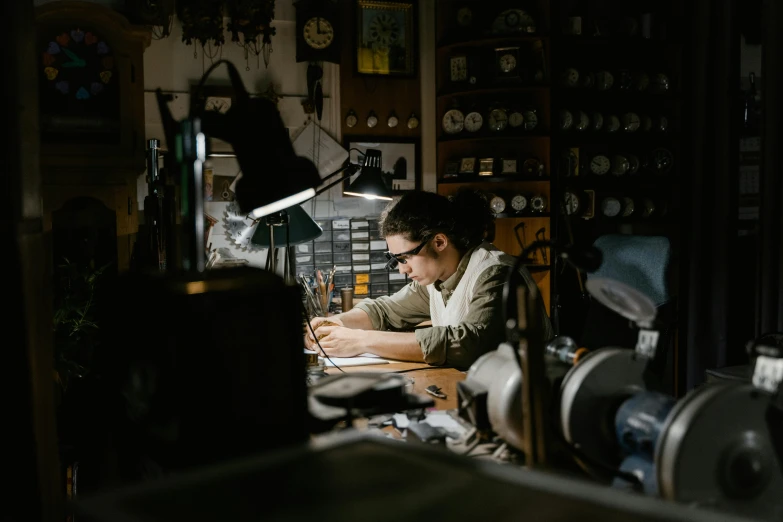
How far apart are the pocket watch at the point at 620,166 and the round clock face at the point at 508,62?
87 cm

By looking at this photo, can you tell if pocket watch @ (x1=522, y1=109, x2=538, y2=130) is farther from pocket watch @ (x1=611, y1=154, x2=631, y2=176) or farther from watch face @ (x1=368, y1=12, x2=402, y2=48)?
watch face @ (x1=368, y1=12, x2=402, y2=48)

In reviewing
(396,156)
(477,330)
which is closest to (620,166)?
(396,156)

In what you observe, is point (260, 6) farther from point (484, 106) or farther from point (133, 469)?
point (133, 469)

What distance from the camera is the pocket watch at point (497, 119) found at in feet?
13.7

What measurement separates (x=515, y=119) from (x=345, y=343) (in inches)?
85.5

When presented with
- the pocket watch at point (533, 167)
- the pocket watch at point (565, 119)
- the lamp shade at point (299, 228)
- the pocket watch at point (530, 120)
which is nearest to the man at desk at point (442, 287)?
the lamp shade at point (299, 228)

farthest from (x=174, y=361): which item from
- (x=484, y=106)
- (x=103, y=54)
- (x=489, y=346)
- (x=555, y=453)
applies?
(x=484, y=106)

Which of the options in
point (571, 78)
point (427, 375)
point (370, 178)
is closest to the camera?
point (427, 375)

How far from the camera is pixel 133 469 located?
109 centimetres

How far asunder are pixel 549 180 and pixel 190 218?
11.2ft

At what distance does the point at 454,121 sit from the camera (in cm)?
427

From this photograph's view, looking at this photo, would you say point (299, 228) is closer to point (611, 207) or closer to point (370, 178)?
point (370, 178)

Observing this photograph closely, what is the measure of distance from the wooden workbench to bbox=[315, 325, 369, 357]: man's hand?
118 mm

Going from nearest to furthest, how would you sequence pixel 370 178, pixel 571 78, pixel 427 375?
pixel 427 375
pixel 370 178
pixel 571 78
